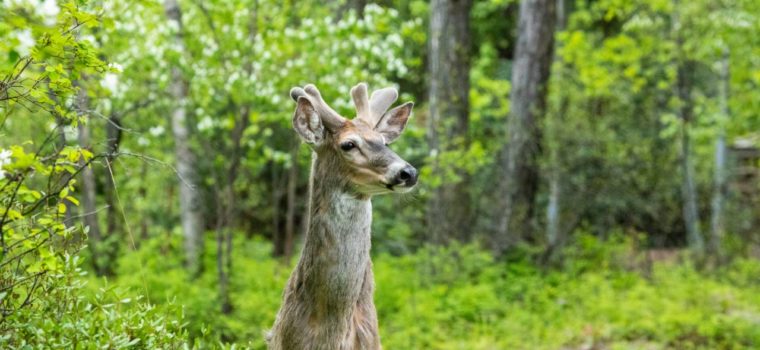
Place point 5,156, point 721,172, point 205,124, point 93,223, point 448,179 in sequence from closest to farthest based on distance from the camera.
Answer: point 5,156 < point 205,124 < point 93,223 < point 448,179 < point 721,172

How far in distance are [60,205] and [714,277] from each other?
42.1 ft

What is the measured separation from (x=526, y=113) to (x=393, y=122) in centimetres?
934

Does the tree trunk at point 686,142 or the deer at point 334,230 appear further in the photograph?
the tree trunk at point 686,142

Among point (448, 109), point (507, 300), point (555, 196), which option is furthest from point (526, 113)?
point (507, 300)

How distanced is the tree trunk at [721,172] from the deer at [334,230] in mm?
12840

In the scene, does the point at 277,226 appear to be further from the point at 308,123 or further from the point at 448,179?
the point at 308,123

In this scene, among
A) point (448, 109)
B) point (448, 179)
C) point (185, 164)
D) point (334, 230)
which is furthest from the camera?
point (448, 109)

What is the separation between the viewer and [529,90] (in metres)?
13.8

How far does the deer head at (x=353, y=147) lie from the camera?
159 inches

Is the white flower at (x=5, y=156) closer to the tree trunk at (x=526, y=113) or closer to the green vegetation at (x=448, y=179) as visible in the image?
the green vegetation at (x=448, y=179)

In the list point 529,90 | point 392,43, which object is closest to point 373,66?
point 392,43

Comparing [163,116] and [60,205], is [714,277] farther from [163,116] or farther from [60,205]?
[60,205]

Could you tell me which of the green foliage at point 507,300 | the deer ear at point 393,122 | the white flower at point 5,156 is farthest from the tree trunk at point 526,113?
the white flower at point 5,156

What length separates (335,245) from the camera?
4.21 meters
